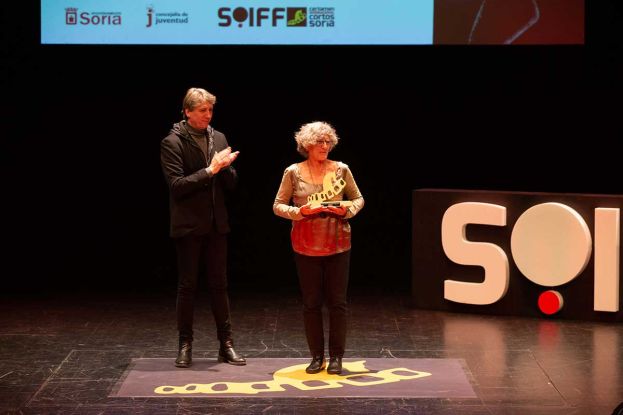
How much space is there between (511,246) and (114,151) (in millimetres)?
3367

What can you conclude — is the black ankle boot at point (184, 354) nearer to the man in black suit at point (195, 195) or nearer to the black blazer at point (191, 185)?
the man in black suit at point (195, 195)

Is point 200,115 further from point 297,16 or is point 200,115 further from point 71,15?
point 71,15

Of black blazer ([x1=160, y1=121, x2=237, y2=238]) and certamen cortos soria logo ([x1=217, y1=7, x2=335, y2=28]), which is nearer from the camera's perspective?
black blazer ([x1=160, y1=121, x2=237, y2=238])

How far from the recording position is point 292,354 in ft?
18.8

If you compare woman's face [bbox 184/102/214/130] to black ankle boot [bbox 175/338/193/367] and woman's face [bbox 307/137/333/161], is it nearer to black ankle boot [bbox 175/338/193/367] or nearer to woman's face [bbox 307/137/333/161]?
woman's face [bbox 307/137/333/161]

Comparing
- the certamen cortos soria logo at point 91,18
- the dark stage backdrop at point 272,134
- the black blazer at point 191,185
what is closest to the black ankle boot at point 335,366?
the black blazer at point 191,185

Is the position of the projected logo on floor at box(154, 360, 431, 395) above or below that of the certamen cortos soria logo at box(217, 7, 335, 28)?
below

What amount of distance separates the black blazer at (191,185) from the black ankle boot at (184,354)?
0.60m

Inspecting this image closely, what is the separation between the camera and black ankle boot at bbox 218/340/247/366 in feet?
18.0

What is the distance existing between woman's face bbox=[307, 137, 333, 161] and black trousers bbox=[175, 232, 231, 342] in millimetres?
661

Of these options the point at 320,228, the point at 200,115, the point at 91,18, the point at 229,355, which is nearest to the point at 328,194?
the point at 320,228

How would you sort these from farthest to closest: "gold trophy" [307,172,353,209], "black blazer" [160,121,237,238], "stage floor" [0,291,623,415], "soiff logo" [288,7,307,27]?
"soiff logo" [288,7,307,27], "black blazer" [160,121,237,238], "gold trophy" [307,172,353,209], "stage floor" [0,291,623,415]

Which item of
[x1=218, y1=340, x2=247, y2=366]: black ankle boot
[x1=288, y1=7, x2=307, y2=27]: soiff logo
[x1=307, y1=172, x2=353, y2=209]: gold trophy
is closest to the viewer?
A: [x1=307, y1=172, x2=353, y2=209]: gold trophy

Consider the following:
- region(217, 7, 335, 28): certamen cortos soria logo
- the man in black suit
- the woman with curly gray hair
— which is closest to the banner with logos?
region(217, 7, 335, 28): certamen cortos soria logo
